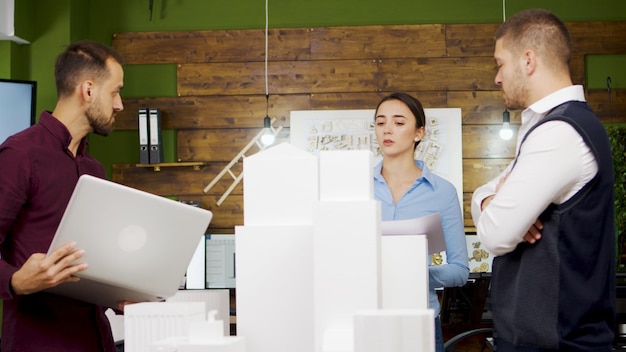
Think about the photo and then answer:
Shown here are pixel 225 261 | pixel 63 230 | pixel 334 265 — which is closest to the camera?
pixel 334 265

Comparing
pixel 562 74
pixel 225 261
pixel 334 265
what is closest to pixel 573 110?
pixel 562 74

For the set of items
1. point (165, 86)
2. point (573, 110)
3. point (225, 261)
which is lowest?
point (225, 261)

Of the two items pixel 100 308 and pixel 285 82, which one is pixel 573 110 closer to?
pixel 100 308

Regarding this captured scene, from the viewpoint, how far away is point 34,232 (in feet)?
6.21

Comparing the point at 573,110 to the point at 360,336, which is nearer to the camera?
the point at 360,336

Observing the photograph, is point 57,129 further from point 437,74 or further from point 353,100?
point 437,74

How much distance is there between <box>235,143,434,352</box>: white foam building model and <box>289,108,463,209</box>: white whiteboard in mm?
3611

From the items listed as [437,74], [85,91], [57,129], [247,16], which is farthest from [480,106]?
[57,129]

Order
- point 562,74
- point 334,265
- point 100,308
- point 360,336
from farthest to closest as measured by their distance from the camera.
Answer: point 100,308 < point 562,74 < point 334,265 < point 360,336

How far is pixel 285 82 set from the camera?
5.24m

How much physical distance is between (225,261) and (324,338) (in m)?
3.87

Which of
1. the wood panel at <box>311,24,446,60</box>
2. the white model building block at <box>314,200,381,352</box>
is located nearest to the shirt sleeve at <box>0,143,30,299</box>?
the white model building block at <box>314,200,381,352</box>

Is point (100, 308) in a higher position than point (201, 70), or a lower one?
lower

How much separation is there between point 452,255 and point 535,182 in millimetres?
760
